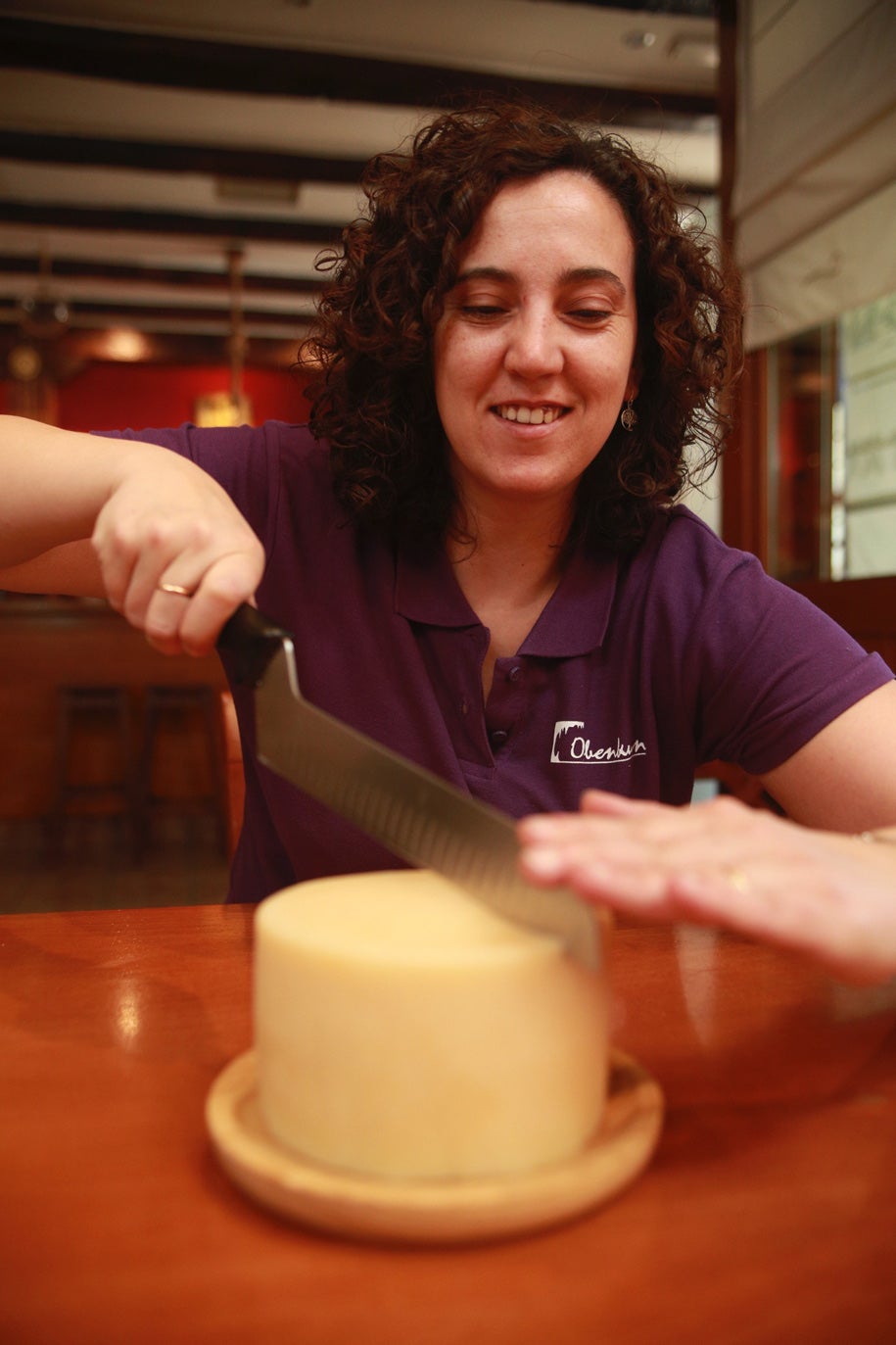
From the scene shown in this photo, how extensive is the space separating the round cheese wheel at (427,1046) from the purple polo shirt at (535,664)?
664 millimetres

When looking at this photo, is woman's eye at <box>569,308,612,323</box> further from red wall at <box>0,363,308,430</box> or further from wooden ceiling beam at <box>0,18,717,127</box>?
red wall at <box>0,363,308,430</box>

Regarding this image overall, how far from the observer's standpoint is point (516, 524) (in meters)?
1.43

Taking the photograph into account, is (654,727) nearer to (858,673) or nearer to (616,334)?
(858,673)

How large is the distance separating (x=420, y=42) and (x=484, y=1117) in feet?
18.0

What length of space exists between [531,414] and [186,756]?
206 inches

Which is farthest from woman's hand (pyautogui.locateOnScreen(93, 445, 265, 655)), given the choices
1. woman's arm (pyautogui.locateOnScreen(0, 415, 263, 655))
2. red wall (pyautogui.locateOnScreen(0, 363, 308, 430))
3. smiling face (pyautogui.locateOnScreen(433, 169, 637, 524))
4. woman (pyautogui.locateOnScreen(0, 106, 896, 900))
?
red wall (pyautogui.locateOnScreen(0, 363, 308, 430))

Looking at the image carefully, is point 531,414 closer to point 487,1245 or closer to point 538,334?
point 538,334

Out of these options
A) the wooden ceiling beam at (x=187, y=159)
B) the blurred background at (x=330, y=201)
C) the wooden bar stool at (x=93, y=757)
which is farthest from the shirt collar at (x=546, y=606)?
the wooden ceiling beam at (x=187, y=159)

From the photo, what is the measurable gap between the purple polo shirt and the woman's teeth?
0.71 feet

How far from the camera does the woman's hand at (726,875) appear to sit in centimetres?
61

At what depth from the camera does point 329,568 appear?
141 cm

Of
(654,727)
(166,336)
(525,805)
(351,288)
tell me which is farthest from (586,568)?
(166,336)

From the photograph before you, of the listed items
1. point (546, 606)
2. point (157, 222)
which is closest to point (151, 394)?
point (157, 222)

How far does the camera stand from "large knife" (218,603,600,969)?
65cm
